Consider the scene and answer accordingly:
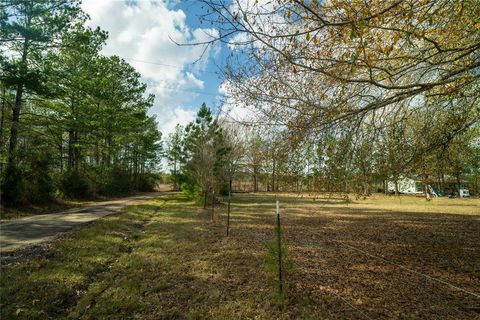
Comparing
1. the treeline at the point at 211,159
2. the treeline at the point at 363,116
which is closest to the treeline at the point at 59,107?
the treeline at the point at 211,159

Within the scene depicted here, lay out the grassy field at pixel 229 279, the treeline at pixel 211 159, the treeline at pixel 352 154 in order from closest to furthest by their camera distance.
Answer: the grassy field at pixel 229 279 → the treeline at pixel 352 154 → the treeline at pixel 211 159

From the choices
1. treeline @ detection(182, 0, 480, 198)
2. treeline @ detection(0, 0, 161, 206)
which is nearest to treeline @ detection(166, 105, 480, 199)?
treeline @ detection(182, 0, 480, 198)

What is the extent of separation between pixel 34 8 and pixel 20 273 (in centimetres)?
1273

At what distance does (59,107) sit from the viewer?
1772cm

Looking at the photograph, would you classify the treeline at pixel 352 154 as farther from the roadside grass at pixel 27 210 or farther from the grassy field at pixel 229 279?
the roadside grass at pixel 27 210

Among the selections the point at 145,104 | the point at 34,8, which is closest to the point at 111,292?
the point at 34,8

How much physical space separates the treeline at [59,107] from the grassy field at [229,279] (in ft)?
25.5

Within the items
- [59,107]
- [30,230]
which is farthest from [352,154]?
[59,107]

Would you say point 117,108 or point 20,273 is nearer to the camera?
point 20,273

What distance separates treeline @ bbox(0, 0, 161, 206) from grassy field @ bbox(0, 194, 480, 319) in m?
7.79

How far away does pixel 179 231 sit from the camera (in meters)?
8.73

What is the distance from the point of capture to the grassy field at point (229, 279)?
3.58 meters

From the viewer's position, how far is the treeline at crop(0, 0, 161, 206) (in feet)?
37.7

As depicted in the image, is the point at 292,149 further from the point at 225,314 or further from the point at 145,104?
the point at 145,104
